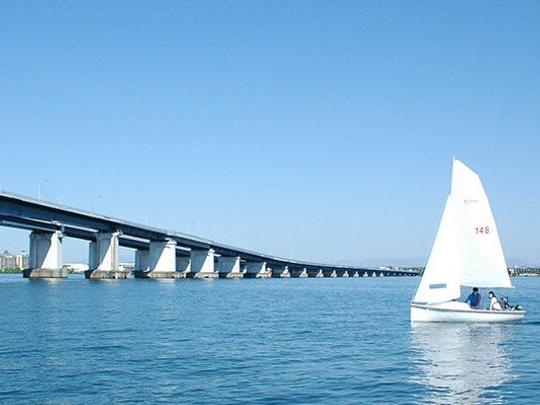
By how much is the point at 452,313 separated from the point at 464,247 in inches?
205

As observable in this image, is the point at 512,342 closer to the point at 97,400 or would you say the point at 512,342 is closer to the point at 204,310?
the point at 97,400

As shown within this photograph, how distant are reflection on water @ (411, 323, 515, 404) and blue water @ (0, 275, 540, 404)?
5 cm

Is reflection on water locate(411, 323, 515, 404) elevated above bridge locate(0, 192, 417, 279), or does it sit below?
below

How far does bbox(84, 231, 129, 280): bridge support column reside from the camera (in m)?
162

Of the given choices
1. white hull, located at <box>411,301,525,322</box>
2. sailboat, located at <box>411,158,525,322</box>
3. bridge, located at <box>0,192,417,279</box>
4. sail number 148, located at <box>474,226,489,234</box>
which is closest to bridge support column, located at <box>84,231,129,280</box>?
bridge, located at <box>0,192,417,279</box>

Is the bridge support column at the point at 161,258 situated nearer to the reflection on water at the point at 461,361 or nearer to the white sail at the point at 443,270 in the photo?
the white sail at the point at 443,270

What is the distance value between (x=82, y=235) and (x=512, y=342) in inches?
5767

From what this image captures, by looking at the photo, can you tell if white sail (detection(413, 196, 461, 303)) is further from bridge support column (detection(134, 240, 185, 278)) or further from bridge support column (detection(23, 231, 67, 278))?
bridge support column (detection(134, 240, 185, 278))

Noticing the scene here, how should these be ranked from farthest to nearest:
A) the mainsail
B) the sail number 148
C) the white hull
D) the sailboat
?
the sail number 148 → the mainsail → the sailboat → the white hull

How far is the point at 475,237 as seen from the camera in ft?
172

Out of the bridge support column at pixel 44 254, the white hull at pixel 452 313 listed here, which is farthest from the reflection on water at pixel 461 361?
the bridge support column at pixel 44 254

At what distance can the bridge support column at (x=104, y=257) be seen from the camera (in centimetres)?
16188

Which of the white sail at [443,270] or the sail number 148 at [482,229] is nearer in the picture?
the white sail at [443,270]

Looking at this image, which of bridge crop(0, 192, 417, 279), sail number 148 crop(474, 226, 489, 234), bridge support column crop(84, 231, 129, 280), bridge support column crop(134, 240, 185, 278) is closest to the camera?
sail number 148 crop(474, 226, 489, 234)
